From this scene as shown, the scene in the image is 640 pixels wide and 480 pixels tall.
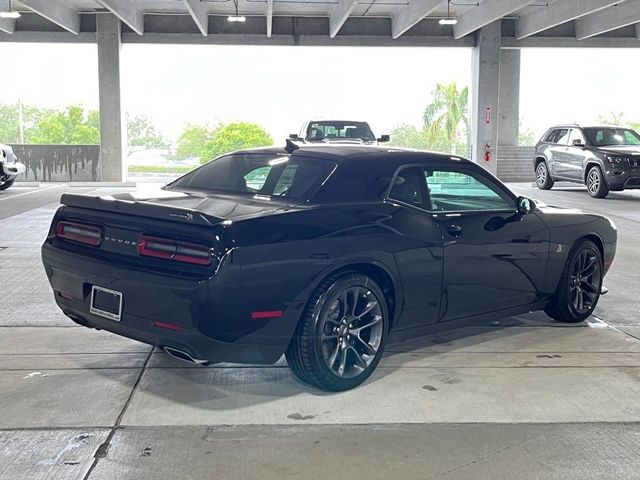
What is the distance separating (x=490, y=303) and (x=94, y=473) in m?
2.91

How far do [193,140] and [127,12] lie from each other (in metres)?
17.6

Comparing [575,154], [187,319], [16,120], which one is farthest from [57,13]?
[16,120]

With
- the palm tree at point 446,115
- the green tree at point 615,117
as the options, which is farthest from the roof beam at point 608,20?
the green tree at point 615,117

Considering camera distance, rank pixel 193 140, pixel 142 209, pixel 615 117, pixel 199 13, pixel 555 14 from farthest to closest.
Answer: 1. pixel 615 117
2. pixel 193 140
3. pixel 199 13
4. pixel 555 14
5. pixel 142 209

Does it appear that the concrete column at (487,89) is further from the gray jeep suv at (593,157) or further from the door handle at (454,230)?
the door handle at (454,230)

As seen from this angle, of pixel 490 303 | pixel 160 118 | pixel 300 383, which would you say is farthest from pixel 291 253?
pixel 160 118

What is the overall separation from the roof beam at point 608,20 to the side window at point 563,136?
507 centimetres

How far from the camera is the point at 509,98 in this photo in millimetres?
27578

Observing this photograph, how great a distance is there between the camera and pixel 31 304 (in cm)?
660

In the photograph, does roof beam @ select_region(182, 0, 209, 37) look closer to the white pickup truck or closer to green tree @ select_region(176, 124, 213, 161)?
the white pickup truck

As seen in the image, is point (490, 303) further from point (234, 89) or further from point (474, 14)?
point (234, 89)

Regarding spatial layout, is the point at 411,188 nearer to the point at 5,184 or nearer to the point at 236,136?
the point at 5,184

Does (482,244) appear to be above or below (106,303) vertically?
above

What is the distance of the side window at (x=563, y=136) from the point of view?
18.6 m
